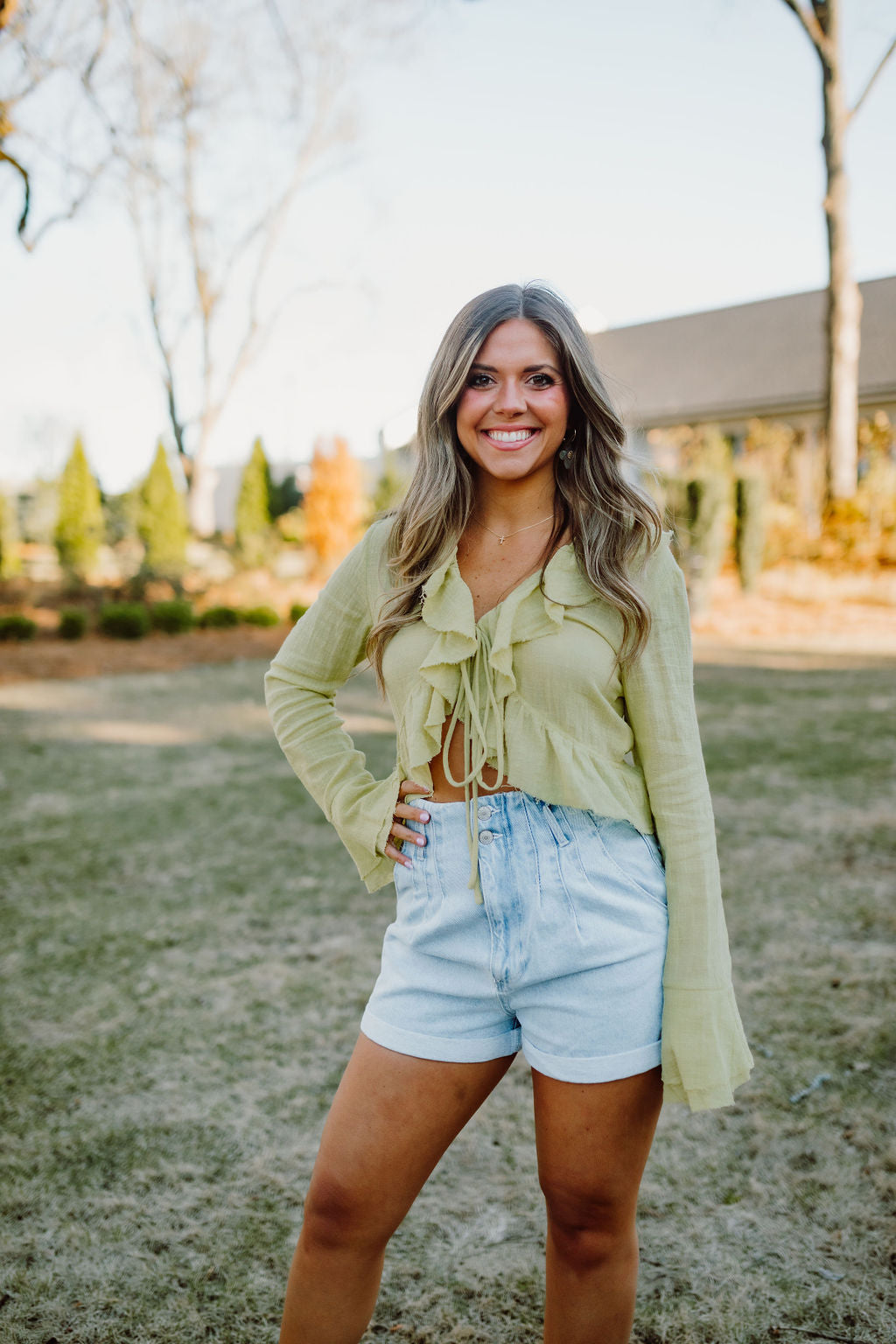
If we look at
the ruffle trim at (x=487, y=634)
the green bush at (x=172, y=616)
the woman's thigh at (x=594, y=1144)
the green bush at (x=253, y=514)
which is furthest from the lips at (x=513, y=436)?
the green bush at (x=253, y=514)

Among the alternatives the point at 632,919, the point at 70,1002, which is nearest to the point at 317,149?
the point at 70,1002

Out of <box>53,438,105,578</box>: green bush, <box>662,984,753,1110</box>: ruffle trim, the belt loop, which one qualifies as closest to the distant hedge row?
<box>53,438,105,578</box>: green bush

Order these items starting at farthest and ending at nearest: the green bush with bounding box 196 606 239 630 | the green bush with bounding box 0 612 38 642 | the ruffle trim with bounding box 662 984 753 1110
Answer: the green bush with bounding box 196 606 239 630
the green bush with bounding box 0 612 38 642
the ruffle trim with bounding box 662 984 753 1110

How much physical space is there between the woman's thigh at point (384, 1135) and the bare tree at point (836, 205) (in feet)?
47.1

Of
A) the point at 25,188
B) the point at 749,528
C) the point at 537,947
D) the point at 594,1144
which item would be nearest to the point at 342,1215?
the point at 594,1144

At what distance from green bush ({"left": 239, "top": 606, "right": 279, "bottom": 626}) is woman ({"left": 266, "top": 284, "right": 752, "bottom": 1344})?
12552 mm

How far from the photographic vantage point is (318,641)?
1.79 metres

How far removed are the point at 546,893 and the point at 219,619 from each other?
42.0ft

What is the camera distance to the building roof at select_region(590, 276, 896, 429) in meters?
21.2

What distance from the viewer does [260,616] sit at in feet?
45.8

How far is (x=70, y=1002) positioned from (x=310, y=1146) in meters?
1.17

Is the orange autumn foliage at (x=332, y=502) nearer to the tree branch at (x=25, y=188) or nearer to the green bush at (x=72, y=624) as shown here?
the green bush at (x=72, y=624)

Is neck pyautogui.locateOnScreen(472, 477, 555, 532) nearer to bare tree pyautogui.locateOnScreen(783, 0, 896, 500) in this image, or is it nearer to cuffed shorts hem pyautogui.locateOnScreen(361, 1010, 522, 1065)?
cuffed shorts hem pyautogui.locateOnScreen(361, 1010, 522, 1065)

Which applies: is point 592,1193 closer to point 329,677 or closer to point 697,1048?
point 697,1048
